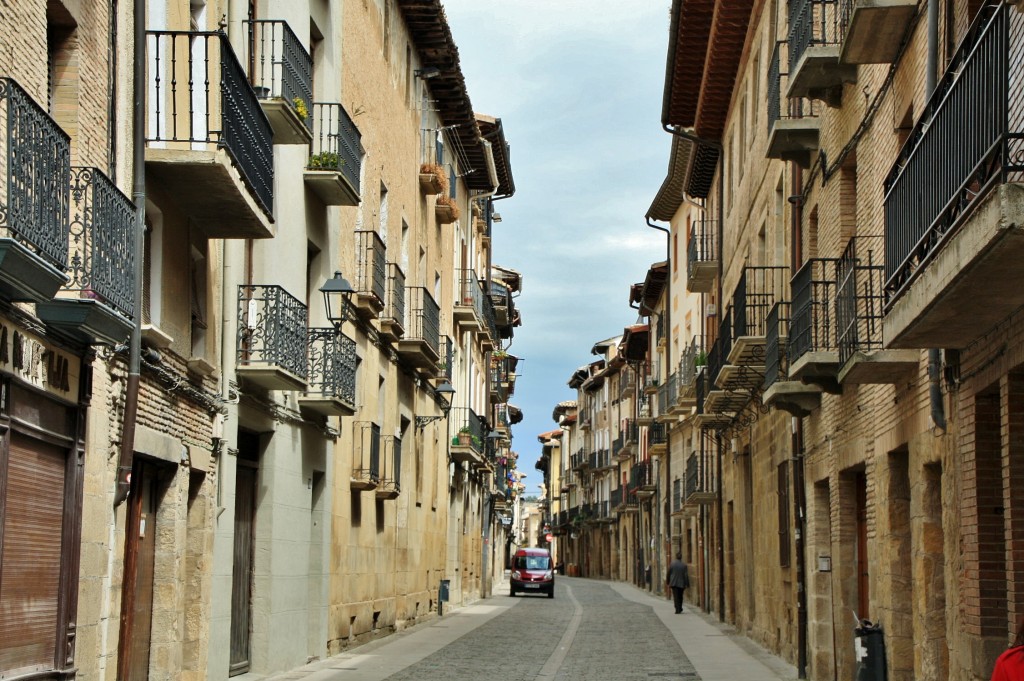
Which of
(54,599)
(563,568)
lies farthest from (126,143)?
(563,568)

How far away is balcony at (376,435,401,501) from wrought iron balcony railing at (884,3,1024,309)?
15.6 metres

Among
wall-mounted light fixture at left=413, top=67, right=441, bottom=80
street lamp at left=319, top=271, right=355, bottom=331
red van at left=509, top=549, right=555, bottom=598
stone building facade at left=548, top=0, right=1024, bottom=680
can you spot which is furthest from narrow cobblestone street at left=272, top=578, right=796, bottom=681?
red van at left=509, top=549, right=555, bottom=598

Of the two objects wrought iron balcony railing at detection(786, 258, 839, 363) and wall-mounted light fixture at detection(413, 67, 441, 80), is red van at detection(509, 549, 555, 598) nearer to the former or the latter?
wall-mounted light fixture at detection(413, 67, 441, 80)

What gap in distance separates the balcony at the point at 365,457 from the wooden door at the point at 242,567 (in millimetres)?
5072

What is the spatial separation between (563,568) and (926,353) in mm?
93760

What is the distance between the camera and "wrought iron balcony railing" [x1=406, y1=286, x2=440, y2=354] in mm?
27562

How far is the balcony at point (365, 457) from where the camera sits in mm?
23078

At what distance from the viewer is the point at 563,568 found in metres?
104

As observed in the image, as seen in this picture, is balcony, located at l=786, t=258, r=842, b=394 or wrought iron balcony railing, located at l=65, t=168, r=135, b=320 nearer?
wrought iron balcony railing, located at l=65, t=168, r=135, b=320

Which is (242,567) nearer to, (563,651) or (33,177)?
(563,651)

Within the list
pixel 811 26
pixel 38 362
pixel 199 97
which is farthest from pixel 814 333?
pixel 38 362

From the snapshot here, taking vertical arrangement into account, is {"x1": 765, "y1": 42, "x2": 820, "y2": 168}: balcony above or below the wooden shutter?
above

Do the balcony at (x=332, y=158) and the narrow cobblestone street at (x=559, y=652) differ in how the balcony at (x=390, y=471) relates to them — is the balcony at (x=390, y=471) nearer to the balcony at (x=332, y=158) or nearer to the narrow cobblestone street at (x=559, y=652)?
the narrow cobblestone street at (x=559, y=652)

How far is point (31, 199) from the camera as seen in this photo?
8.65 meters
